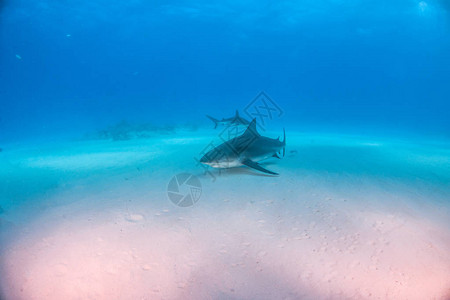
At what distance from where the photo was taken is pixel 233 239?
2.99 metres

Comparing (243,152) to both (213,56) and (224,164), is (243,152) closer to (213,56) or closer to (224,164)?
(224,164)

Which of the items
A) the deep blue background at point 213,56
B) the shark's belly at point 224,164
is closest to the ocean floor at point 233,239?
the shark's belly at point 224,164

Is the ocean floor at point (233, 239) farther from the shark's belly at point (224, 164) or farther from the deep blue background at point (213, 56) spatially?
the deep blue background at point (213, 56)

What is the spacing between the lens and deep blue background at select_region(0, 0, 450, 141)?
41000mm

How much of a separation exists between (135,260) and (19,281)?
119 centimetres

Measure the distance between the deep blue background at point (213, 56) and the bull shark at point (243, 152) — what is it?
24287 millimetres

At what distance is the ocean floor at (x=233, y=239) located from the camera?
224 centimetres

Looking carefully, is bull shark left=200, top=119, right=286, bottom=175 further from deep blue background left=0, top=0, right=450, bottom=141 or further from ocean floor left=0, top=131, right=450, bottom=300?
deep blue background left=0, top=0, right=450, bottom=141

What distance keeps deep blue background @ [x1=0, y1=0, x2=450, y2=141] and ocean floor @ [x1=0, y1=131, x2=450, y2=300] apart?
25.4m

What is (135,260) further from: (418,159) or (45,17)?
(45,17)

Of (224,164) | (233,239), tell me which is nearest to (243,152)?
(224,164)

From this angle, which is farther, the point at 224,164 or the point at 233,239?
the point at 224,164

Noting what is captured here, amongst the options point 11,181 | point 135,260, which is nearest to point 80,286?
point 135,260

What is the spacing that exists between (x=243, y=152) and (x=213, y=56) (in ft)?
370
